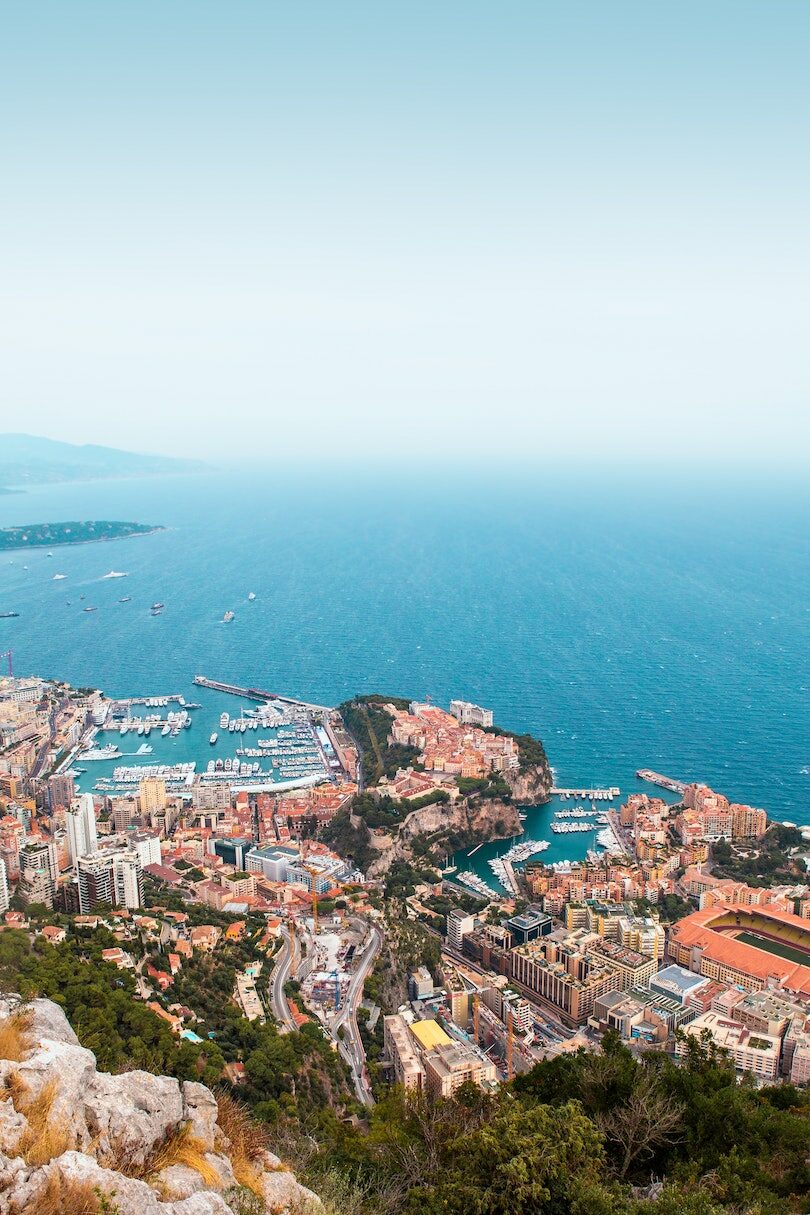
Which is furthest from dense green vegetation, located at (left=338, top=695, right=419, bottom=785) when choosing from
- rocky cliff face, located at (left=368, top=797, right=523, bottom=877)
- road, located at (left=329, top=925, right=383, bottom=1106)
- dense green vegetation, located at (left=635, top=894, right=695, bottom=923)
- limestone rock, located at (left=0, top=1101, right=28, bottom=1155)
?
limestone rock, located at (left=0, top=1101, right=28, bottom=1155)

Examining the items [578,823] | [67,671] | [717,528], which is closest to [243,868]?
[578,823]

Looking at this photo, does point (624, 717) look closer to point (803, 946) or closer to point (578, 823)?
point (578, 823)

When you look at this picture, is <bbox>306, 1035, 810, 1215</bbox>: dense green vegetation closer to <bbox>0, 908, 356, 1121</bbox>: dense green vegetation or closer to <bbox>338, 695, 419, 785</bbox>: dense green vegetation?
<bbox>0, 908, 356, 1121</bbox>: dense green vegetation

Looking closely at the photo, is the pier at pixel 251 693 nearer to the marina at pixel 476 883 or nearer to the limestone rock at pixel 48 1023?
the marina at pixel 476 883

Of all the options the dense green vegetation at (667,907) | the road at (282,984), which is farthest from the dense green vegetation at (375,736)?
the road at (282,984)

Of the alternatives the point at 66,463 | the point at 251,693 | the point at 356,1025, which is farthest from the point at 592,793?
the point at 66,463
